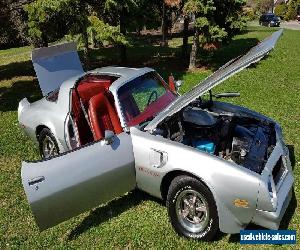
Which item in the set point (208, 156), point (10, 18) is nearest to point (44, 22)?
point (10, 18)

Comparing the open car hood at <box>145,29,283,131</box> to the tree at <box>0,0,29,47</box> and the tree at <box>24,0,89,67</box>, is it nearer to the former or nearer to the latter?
the tree at <box>24,0,89,67</box>

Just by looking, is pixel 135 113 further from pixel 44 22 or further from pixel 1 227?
pixel 44 22

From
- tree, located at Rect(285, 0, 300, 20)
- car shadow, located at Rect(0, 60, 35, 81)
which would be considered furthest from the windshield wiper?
tree, located at Rect(285, 0, 300, 20)

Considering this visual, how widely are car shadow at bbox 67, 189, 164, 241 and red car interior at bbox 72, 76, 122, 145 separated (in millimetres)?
1118

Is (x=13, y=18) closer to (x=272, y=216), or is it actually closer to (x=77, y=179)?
(x=77, y=179)

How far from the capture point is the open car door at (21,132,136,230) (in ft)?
15.9

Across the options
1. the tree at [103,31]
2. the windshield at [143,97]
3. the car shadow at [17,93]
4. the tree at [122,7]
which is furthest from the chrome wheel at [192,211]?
the tree at [122,7]

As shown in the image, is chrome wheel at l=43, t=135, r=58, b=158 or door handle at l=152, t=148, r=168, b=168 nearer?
door handle at l=152, t=148, r=168, b=168

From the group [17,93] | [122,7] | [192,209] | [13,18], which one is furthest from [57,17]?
[192,209]

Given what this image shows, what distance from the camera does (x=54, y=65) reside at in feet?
28.2

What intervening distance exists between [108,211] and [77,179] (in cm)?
122

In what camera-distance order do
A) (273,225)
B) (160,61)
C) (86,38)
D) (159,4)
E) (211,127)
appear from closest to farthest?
(273,225), (211,127), (86,38), (159,4), (160,61)

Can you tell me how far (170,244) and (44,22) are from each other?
11096 millimetres

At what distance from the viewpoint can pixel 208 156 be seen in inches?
188
